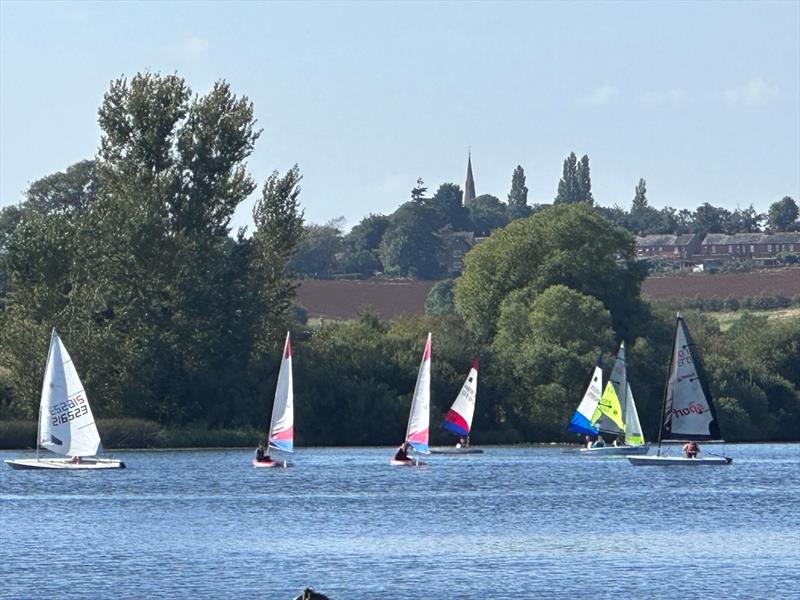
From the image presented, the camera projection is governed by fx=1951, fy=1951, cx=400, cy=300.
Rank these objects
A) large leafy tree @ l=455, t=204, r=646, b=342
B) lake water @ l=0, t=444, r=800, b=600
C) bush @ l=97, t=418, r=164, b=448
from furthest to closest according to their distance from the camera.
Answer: large leafy tree @ l=455, t=204, r=646, b=342 < bush @ l=97, t=418, r=164, b=448 < lake water @ l=0, t=444, r=800, b=600

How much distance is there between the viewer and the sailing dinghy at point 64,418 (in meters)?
76.6

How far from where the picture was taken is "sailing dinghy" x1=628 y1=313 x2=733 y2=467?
80.3 meters

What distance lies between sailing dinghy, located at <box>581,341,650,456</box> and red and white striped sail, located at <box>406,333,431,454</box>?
1199 cm

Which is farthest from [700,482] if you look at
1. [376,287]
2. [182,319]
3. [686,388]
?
[376,287]

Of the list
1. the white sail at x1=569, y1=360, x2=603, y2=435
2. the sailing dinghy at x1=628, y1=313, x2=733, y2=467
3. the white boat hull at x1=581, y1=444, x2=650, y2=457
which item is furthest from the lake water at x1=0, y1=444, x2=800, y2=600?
the white sail at x1=569, y1=360, x2=603, y2=435

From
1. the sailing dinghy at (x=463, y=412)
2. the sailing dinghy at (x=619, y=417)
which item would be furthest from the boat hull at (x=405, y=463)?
the sailing dinghy at (x=619, y=417)

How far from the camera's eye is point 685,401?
80750 mm

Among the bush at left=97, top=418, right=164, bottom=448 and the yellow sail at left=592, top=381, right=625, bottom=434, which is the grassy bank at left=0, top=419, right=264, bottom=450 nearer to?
the bush at left=97, top=418, right=164, bottom=448

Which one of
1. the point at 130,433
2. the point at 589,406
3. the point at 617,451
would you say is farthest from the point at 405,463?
the point at 130,433

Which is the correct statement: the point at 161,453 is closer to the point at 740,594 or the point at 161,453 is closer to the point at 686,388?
the point at 686,388

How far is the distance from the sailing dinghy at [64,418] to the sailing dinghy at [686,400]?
23.4 meters

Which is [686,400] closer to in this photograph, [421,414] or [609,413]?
[421,414]

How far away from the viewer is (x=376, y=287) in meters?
199

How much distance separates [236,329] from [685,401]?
3098cm
